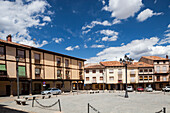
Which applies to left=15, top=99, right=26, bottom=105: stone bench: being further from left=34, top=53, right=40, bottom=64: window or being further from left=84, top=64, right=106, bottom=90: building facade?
left=84, top=64, right=106, bottom=90: building facade

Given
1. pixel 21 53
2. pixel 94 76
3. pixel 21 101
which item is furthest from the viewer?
pixel 94 76

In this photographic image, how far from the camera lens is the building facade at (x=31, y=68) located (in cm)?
2419

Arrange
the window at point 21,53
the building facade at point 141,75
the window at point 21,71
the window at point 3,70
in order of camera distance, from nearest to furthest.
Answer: the window at point 3,70, the window at point 21,71, the window at point 21,53, the building facade at point 141,75

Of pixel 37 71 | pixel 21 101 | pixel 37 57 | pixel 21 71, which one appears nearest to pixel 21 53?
pixel 21 71

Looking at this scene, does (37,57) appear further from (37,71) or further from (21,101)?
(21,101)

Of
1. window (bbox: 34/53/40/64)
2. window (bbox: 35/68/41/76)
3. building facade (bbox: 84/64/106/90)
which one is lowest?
building facade (bbox: 84/64/106/90)

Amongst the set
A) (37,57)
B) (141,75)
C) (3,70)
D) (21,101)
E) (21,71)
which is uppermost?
(37,57)

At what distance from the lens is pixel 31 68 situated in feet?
92.0

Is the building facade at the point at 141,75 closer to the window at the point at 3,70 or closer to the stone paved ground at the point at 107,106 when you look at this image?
the window at the point at 3,70

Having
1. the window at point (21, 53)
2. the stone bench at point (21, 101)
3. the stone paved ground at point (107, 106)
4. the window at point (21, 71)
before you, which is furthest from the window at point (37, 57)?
the stone bench at point (21, 101)

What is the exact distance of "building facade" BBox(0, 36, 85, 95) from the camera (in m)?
24.2

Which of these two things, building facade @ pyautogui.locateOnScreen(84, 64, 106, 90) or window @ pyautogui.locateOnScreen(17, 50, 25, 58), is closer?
window @ pyautogui.locateOnScreen(17, 50, 25, 58)

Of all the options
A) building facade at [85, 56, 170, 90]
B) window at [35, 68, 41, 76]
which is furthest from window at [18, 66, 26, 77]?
building facade at [85, 56, 170, 90]

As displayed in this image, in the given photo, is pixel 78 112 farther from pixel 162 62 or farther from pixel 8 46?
pixel 162 62
